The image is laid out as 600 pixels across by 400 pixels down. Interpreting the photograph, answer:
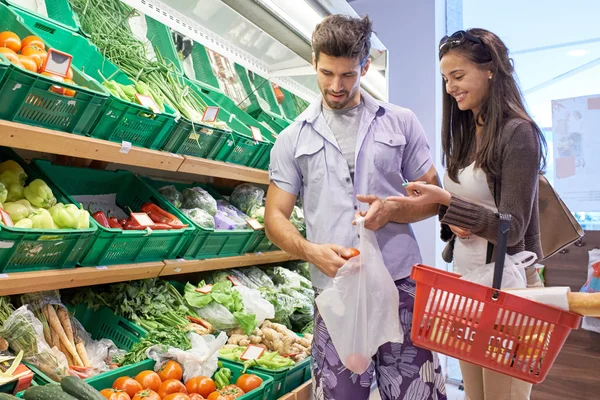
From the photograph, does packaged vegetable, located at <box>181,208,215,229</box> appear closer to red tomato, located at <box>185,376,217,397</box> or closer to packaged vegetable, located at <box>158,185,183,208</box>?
packaged vegetable, located at <box>158,185,183,208</box>

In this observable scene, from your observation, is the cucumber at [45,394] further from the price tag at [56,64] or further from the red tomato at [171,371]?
the price tag at [56,64]

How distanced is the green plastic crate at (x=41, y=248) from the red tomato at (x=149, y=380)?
56cm

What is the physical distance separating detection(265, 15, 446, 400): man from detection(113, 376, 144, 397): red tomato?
747 millimetres

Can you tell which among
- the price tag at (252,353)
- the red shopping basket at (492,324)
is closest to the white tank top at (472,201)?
the red shopping basket at (492,324)

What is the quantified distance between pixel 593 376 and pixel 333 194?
3.43 metres

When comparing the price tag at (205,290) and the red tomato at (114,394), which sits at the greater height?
the price tag at (205,290)

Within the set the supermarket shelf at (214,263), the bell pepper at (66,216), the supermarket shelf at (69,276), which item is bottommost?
the supermarket shelf at (69,276)

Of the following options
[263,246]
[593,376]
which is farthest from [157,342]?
[593,376]

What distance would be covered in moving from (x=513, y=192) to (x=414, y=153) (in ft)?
1.71

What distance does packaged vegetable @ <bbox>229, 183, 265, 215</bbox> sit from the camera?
3.93 m

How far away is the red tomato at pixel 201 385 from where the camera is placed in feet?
7.88

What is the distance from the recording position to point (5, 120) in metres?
2.00

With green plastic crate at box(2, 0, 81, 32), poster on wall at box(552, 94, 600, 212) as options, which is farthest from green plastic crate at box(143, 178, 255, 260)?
poster on wall at box(552, 94, 600, 212)

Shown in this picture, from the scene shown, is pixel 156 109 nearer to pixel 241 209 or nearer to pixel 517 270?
pixel 241 209
